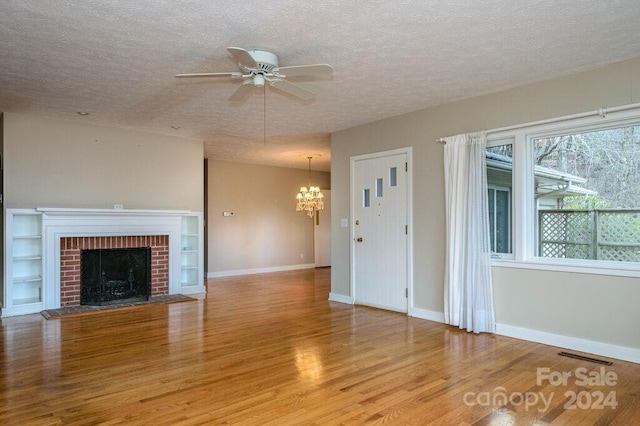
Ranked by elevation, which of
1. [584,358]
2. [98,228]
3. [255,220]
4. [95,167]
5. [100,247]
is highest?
[95,167]

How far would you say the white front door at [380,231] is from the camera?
17.8 ft

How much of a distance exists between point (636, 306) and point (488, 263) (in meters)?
1.28

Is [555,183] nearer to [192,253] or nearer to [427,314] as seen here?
[427,314]

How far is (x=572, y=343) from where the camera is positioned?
3.88 m

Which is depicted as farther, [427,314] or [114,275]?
[114,275]

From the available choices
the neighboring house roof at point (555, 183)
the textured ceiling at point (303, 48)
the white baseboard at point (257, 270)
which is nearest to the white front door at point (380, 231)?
the textured ceiling at point (303, 48)

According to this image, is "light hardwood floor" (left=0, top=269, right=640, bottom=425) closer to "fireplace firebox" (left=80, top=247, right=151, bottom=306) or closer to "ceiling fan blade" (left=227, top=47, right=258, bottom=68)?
"fireplace firebox" (left=80, top=247, right=151, bottom=306)

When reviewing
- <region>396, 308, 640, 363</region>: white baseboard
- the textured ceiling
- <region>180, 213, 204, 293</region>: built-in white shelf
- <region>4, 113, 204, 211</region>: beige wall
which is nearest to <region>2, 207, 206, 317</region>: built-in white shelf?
<region>4, 113, 204, 211</region>: beige wall

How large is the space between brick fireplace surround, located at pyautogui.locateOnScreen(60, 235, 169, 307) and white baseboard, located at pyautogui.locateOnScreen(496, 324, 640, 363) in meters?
4.95

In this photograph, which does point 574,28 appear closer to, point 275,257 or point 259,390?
point 259,390

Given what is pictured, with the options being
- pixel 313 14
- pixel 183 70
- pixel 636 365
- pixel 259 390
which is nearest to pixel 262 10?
pixel 313 14

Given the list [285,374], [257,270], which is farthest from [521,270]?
[257,270]

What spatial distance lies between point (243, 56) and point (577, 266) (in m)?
3.45

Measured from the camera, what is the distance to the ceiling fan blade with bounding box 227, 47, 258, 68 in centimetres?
282
